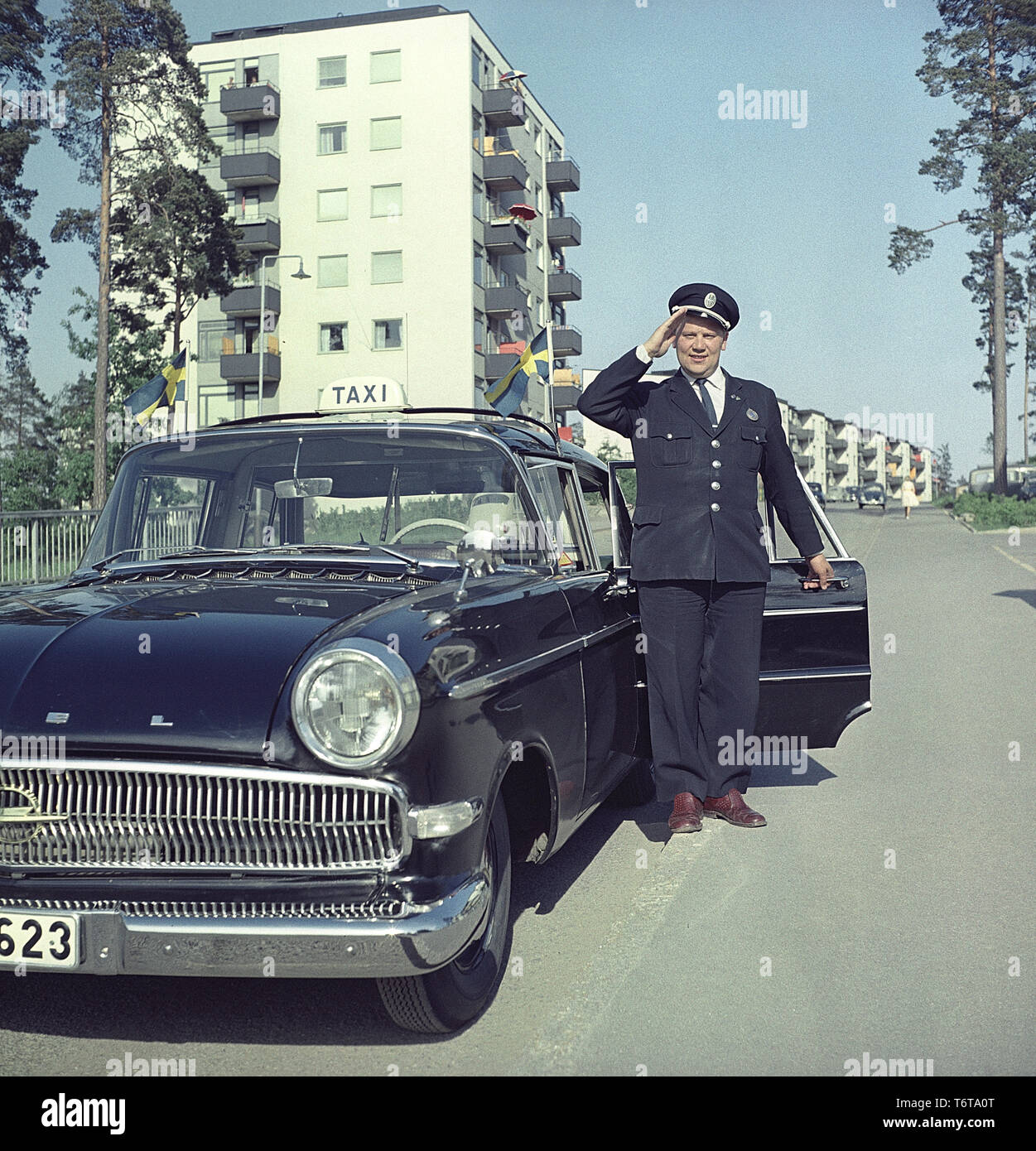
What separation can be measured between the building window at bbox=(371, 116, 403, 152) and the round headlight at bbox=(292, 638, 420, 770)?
5227 cm

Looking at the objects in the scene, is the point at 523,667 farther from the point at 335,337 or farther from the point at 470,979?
the point at 335,337

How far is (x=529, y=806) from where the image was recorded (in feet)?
13.6

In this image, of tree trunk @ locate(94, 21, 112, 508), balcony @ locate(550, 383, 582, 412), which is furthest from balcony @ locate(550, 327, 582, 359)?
tree trunk @ locate(94, 21, 112, 508)

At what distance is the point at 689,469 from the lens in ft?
17.9

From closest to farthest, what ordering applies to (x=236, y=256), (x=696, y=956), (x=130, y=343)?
(x=696, y=956), (x=130, y=343), (x=236, y=256)

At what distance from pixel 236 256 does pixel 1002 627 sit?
29494 millimetres

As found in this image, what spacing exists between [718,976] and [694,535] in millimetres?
1995

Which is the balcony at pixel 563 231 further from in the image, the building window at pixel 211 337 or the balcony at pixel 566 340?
the building window at pixel 211 337

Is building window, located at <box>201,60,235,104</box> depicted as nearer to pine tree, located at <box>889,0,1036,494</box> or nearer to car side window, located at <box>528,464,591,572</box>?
pine tree, located at <box>889,0,1036,494</box>

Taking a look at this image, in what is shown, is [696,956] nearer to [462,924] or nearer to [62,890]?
[462,924]

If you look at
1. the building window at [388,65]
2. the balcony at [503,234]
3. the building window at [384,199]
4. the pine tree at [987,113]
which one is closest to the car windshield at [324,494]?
the pine tree at [987,113]

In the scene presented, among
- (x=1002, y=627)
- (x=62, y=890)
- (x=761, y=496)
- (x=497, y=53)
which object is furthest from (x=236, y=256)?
(x=62, y=890)

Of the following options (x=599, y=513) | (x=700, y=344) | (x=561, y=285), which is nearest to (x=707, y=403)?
(x=700, y=344)

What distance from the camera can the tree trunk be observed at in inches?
1218
